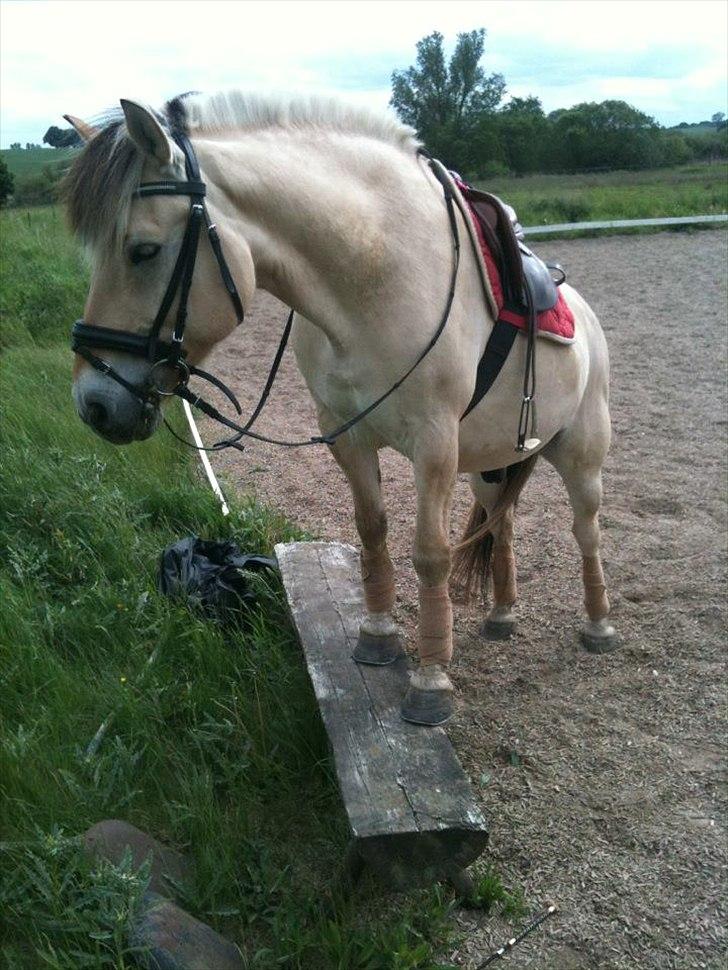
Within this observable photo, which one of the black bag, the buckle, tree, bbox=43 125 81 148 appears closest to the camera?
the buckle

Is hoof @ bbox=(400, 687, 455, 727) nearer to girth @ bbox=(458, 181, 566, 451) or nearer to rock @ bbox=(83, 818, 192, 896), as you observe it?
rock @ bbox=(83, 818, 192, 896)

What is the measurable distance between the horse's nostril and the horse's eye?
0.38 m

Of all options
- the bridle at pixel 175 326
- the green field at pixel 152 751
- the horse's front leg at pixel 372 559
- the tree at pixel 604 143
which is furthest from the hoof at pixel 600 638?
the tree at pixel 604 143

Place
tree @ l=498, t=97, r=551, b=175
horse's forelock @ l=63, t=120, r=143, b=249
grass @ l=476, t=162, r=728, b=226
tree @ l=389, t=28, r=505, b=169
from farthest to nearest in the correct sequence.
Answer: tree @ l=498, t=97, r=551, b=175
tree @ l=389, t=28, r=505, b=169
grass @ l=476, t=162, r=728, b=226
horse's forelock @ l=63, t=120, r=143, b=249

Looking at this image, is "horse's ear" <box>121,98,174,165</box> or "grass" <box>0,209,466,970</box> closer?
"horse's ear" <box>121,98,174,165</box>

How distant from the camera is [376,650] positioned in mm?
2936

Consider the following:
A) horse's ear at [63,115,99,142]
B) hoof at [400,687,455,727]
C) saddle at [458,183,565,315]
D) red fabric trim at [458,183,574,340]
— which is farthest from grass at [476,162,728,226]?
horse's ear at [63,115,99,142]

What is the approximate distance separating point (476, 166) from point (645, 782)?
24.4m

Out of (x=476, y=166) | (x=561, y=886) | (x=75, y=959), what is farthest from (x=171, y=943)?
Answer: (x=476, y=166)

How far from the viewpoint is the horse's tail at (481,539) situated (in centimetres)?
340

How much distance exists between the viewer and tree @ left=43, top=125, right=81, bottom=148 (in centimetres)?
224

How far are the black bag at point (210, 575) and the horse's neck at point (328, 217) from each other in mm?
1449

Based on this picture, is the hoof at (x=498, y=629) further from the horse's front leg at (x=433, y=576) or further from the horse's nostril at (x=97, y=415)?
the horse's nostril at (x=97, y=415)

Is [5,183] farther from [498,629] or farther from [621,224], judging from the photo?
[498,629]
